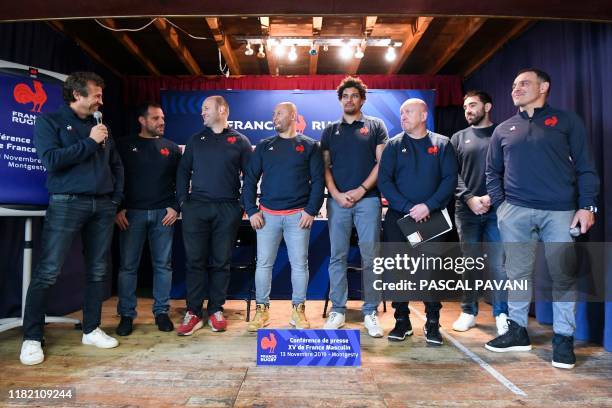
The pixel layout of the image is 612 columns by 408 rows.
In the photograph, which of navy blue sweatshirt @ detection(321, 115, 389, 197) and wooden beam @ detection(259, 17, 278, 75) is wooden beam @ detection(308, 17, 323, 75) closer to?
wooden beam @ detection(259, 17, 278, 75)

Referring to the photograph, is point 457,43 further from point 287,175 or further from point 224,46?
point 287,175

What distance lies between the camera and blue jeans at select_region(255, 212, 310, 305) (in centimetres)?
281

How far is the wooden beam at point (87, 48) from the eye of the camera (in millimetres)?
3666

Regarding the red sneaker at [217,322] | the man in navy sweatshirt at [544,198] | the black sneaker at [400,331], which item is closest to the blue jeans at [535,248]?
the man in navy sweatshirt at [544,198]

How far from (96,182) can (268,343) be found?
1335mm

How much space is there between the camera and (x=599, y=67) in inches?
112

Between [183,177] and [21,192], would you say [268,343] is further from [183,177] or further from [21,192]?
[21,192]

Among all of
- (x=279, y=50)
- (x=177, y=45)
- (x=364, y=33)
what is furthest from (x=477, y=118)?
(x=177, y=45)

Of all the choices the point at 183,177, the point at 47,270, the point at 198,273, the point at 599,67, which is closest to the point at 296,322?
the point at 198,273

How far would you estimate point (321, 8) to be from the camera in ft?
7.14

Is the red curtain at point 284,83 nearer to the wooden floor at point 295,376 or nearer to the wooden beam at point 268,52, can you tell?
the wooden beam at point 268,52

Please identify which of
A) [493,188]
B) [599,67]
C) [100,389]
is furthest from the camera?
[599,67]

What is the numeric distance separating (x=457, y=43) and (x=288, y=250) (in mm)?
2747

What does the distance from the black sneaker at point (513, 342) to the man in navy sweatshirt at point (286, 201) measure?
1.16 metres
